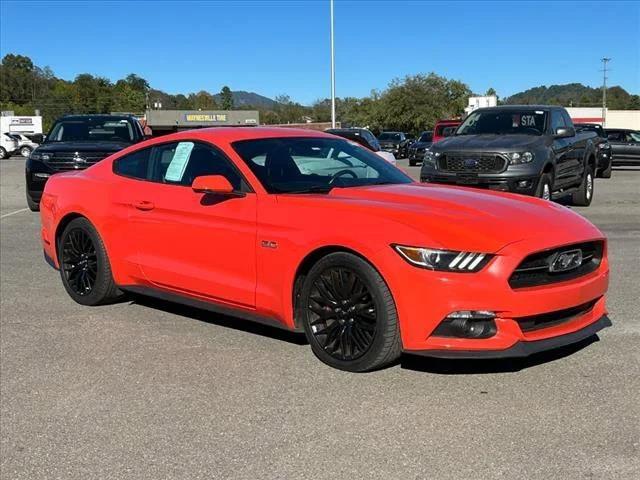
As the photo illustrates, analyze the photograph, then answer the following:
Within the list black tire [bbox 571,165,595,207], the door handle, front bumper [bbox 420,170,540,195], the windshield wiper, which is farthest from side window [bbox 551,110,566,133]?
the door handle

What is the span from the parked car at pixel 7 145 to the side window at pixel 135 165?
43.0m

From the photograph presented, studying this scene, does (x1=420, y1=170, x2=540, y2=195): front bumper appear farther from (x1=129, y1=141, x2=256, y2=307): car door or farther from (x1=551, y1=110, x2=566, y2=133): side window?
(x1=129, y1=141, x2=256, y2=307): car door

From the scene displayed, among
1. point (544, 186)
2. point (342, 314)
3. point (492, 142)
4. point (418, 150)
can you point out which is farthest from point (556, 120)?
point (418, 150)

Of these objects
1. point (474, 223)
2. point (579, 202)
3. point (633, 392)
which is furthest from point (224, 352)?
point (579, 202)

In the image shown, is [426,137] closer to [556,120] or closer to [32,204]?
[556,120]

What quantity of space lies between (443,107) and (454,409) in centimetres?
7665

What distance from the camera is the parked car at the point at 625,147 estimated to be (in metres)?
26.4

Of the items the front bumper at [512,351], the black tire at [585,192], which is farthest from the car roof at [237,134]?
the black tire at [585,192]

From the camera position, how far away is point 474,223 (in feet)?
13.2

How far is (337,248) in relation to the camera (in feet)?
13.9

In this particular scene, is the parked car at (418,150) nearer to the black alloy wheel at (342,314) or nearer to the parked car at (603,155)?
the parked car at (603,155)

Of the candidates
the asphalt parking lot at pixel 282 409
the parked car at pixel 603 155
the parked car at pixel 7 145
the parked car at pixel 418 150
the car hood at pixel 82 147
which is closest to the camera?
the asphalt parking lot at pixel 282 409

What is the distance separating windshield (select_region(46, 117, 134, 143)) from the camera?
41.3ft

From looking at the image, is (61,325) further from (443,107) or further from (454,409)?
(443,107)
